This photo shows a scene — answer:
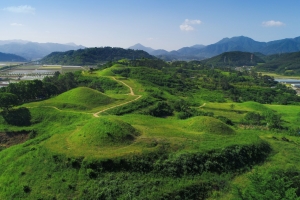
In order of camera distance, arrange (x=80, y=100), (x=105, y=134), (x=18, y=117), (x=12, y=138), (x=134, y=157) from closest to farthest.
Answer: (x=134, y=157), (x=105, y=134), (x=12, y=138), (x=18, y=117), (x=80, y=100)

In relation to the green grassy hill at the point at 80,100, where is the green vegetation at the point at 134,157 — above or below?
below

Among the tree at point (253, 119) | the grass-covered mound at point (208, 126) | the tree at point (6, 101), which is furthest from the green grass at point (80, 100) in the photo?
the tree at point (253, 119)

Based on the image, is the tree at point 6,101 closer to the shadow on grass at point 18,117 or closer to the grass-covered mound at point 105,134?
the shadow on grass at point 18,117

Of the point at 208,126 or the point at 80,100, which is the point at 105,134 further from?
the point at 80,100

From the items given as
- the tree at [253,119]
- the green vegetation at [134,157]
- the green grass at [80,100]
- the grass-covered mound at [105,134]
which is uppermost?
the green grass at [80,100]

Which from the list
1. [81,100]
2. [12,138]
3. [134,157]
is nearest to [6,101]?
[12,138]

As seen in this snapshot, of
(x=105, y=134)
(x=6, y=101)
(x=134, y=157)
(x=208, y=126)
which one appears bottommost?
(x=134, y=157)

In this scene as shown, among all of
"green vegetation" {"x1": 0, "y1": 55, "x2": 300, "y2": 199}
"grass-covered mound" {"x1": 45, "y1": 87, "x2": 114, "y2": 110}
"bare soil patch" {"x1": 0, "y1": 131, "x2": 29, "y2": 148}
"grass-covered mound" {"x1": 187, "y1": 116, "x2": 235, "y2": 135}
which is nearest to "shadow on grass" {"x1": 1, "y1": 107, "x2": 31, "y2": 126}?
"green vegetation" {"x1": 0, "y1": 55, "x2": 300, "y2": 199}
